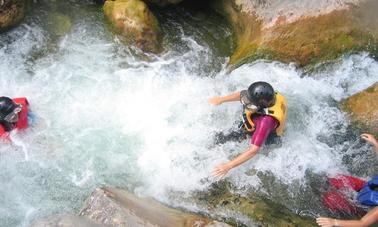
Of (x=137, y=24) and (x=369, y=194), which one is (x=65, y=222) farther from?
(x=137, y=24)

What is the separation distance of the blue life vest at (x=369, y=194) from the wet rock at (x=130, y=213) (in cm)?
201

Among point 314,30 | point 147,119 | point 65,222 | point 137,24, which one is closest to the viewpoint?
point 65,222

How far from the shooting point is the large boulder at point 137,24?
8.12m

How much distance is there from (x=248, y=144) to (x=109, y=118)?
7.55 feet

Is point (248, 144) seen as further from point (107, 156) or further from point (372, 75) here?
point (372, 75)

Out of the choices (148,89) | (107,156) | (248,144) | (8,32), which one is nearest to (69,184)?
(107,156)

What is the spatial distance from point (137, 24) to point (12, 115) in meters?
3.01

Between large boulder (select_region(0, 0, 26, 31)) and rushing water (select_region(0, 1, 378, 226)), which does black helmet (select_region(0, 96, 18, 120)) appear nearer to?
rushing water (select_region(0, 1, 378, 226))

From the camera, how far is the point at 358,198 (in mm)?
6082

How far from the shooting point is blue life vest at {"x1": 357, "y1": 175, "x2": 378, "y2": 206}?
18.6ft

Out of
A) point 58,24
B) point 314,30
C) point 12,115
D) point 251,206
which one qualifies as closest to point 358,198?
point 251,206

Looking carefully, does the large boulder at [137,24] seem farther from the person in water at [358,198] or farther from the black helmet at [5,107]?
the person in water at [358,198]

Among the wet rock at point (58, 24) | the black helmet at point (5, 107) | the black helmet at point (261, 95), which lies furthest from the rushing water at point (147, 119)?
the black helmet at point (261, 95)

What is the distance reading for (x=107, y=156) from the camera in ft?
22.0
